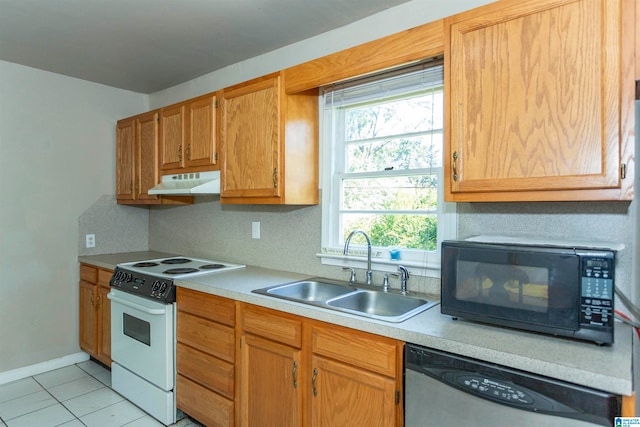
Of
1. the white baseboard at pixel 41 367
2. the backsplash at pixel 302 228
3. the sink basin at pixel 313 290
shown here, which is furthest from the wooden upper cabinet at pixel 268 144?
the white baseboard at pixel 41 367

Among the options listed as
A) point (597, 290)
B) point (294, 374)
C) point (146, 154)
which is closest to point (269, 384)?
point (294, 374)

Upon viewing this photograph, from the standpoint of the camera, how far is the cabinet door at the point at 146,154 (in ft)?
10.2

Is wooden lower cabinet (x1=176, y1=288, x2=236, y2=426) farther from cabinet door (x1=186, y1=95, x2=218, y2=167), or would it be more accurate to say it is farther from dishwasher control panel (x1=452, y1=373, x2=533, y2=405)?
dishwasher control panel (x1=452, y1=373, x2=533, y2=405)

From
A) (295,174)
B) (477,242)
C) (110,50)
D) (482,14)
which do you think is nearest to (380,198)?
(295,174)

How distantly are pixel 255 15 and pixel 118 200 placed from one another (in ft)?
7.36

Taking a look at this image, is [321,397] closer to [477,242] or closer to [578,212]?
[477,242]

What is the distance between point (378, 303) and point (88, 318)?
254cm

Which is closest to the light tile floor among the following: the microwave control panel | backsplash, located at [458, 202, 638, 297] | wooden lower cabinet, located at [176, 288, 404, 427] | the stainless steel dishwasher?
wooden lower cabinet, located at [176, 288, 404, 427]

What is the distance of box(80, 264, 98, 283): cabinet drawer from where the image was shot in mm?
3104

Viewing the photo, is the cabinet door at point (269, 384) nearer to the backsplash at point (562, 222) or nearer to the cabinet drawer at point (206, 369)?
the cabinet drawer at point (206, 369)

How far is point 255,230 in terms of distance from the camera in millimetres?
2850

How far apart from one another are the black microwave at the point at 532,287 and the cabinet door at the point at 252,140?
3.88 feet

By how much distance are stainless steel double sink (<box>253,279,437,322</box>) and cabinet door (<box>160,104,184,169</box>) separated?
4.49 feet

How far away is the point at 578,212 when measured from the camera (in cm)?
156
